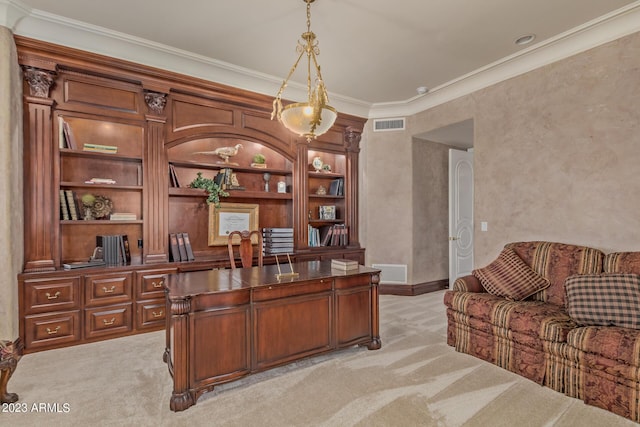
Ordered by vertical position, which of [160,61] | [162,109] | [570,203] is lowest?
[570,203]

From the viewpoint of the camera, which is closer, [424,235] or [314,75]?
[314,75]

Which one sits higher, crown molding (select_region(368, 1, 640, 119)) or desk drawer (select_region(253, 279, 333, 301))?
crown molding (select_region(368, 1, 640, 119))

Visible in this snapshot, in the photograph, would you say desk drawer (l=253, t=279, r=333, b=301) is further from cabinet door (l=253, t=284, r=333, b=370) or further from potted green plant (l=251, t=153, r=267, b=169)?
potted green plant (l=251, t=153, r=267, b=169)

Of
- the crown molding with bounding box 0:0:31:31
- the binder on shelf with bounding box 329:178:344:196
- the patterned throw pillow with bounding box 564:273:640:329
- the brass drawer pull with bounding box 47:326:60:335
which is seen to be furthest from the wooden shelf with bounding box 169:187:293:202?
the patterned throw pillow with bounding box 564:273:640:329

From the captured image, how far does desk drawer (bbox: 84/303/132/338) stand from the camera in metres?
3.14

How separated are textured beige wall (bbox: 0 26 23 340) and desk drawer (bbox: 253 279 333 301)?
87.4 inches

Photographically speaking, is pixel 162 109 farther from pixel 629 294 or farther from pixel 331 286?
pixel 629 294

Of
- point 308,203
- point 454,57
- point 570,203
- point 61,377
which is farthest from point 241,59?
point 570,203

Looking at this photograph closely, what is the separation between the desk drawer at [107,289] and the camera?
3.13m

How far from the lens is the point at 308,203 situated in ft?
15.5

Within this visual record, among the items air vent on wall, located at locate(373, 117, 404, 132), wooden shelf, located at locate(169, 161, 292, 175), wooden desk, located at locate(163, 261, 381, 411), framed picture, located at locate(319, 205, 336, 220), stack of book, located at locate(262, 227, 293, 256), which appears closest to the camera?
wooden desk, located at locate(163, 261, 381, 411)

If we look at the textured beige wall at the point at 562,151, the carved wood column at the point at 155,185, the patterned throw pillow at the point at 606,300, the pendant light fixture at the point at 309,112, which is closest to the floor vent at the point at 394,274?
the textured beige wall at the point at 562,151

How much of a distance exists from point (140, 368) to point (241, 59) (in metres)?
3.25

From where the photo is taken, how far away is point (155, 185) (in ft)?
11.7
